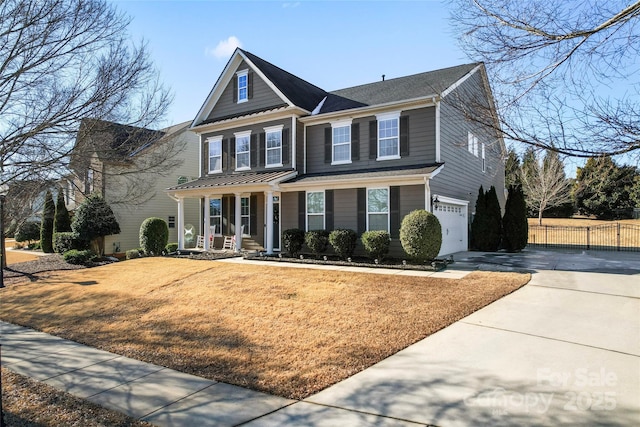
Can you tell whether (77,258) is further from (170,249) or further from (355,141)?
(355,141)

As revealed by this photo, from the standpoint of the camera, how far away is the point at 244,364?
5.12 metres

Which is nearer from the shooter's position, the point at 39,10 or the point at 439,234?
the point at 39,10

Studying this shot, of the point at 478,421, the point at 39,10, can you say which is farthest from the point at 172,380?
the point at 39,10

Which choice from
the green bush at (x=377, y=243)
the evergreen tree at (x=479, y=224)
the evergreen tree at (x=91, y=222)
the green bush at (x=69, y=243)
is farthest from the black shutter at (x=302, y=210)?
the green bush at (x=69, y=243)

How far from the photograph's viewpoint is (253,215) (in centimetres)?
1739

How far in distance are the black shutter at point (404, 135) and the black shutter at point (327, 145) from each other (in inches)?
120

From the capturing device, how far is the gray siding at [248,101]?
17.2 meters

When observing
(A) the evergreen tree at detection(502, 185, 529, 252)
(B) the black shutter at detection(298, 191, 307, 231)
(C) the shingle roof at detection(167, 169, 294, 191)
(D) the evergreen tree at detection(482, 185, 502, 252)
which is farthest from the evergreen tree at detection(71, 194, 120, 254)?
(A) the evergreen tree at detection(502, 185, 529, 252)

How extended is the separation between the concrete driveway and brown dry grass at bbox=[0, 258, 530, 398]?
0.38 metres

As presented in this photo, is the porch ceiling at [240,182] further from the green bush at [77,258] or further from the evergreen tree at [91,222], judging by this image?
the green bush at [77,258]

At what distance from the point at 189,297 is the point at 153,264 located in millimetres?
5659

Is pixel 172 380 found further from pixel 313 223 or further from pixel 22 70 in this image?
pixel 313 223

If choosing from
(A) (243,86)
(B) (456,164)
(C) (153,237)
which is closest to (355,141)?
(B) (456,164)

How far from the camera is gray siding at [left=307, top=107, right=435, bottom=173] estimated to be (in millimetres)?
13641
